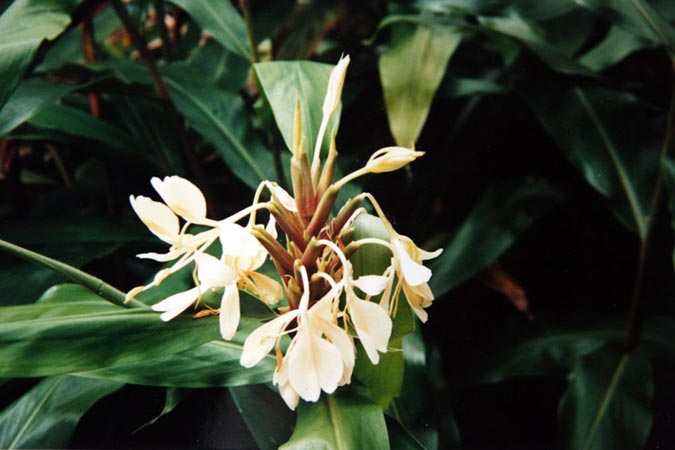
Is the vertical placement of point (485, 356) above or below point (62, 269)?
below

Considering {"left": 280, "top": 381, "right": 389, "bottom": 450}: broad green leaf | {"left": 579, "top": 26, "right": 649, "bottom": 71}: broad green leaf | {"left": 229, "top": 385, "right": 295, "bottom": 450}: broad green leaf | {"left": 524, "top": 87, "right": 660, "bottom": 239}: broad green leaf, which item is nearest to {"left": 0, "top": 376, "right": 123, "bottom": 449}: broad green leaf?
{"left": 229, "top": 385, "right": 295, "bottom": 450}: broad green leaf

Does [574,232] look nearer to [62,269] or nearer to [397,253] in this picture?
[397,253]

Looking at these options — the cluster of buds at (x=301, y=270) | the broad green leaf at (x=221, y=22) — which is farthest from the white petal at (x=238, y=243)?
the broad green leaf at (x=221, y=22)

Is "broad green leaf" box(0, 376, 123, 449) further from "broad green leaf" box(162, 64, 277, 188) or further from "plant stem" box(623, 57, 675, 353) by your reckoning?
"plant stem" box(623, 57, 675, 353)

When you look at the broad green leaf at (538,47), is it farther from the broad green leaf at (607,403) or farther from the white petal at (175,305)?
the white petal at (175,305)

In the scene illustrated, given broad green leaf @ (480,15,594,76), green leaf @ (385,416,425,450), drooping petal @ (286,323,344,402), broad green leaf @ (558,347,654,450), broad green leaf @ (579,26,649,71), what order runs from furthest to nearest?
broad green leaf @ (579,26,649,71) < broad green leaf @ (480,15,594,76) < broad green leaf @ (558,347,654,450) < green leaf @ (385,416,425,450) < drooping petal @ (286,323,344,402)

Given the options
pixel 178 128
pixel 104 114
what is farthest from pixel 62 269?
pixel 104 114

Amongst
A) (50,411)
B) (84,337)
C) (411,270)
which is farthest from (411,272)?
(50,411)
